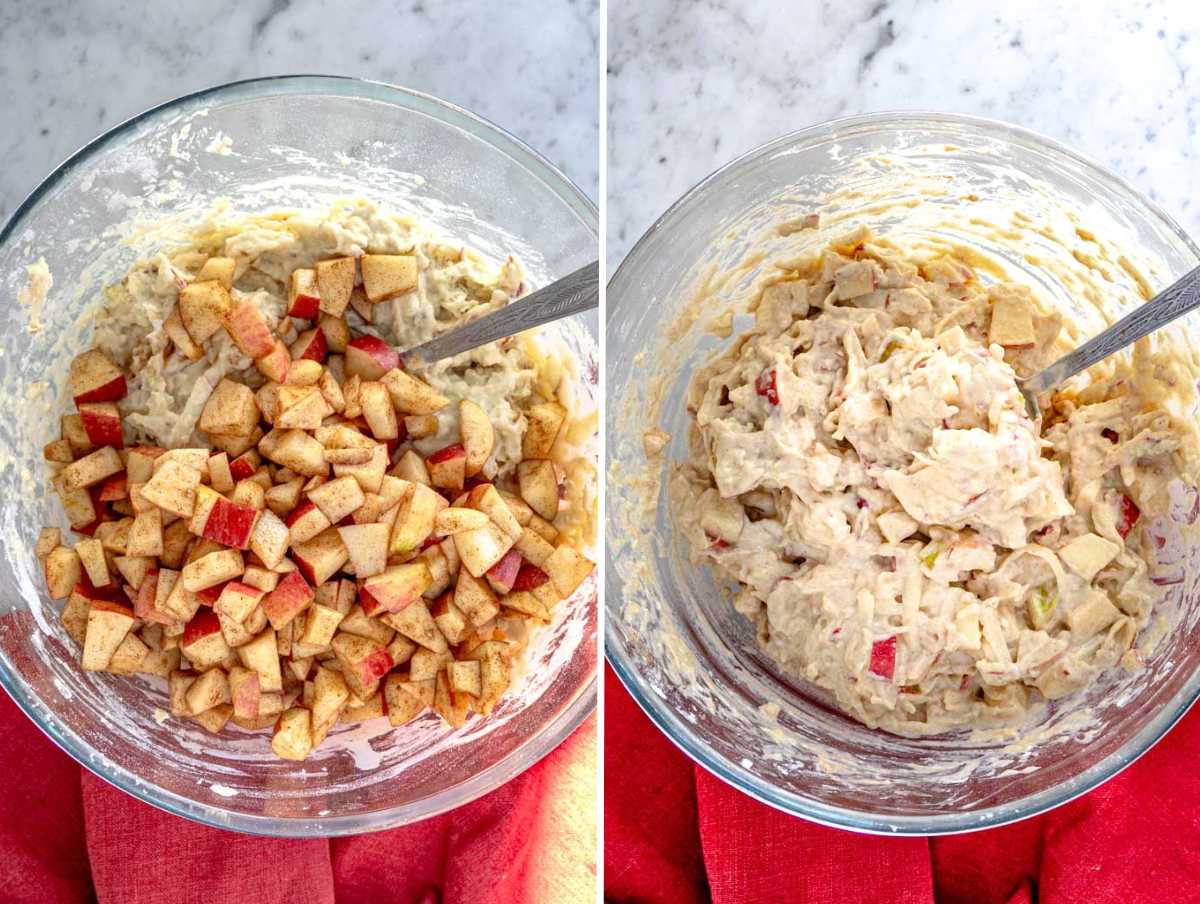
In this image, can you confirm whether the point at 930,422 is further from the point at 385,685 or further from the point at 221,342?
the point at 221,342

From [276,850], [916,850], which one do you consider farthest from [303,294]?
[916,850]

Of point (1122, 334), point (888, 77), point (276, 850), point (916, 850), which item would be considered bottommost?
point (276, 850)

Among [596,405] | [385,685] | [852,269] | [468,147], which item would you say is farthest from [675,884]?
[468,147]

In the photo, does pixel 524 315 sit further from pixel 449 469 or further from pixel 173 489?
pixel 173 489

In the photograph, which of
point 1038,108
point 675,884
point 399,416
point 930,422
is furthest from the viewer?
point 1038,108

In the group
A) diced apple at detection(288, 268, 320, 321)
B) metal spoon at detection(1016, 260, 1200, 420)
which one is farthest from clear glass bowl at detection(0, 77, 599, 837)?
metal spoon at detection(1016, 260, 1200, 420)
